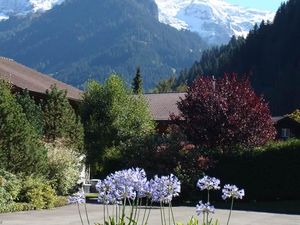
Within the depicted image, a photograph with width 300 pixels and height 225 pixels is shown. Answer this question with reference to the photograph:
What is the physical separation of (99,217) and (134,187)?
36.6 feet

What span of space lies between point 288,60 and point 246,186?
94295mm

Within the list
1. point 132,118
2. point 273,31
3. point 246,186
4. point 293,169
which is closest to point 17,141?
point 246,186

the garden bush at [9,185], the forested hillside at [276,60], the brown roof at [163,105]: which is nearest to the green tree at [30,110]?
the garden bush at [9,185]

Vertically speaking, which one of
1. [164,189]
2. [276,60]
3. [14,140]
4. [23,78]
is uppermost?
[276,60]

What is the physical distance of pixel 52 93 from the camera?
27391mm

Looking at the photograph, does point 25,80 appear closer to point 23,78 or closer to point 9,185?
point 23,78

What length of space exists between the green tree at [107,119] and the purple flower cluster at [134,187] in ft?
79.5

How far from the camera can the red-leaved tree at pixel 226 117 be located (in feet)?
80.9

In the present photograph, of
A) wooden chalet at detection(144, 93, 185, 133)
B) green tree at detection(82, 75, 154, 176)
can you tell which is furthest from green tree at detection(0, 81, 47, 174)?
wooden chalet at detection(144, 93, 185, 133)

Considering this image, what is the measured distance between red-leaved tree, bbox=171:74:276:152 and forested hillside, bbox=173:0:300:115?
255 ft

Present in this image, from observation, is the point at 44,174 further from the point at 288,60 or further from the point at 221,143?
the point at 288,60

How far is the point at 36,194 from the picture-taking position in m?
20.7

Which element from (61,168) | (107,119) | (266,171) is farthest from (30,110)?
(266,171)

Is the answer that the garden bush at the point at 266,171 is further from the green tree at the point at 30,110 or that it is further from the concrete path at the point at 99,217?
the green tree at the point at 30,110
